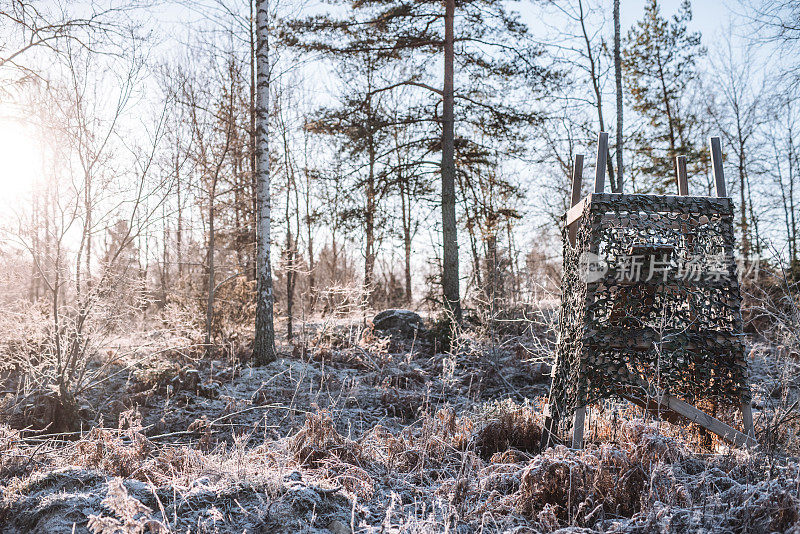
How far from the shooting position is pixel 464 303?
37.3 feet

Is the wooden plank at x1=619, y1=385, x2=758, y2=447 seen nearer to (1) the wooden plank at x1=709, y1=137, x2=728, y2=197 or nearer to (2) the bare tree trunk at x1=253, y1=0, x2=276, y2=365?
(1) the wooden plank at x1=709, y1=137, x2=728, y2=197

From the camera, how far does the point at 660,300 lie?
3.81 m

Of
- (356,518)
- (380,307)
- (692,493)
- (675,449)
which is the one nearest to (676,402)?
(675,449)

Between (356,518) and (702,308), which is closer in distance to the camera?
(356,518)

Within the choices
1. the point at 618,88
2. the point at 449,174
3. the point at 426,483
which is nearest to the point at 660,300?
the point at 426,483

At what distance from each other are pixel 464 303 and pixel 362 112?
4.94 metres

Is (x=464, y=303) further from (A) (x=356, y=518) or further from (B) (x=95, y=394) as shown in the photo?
(A) (x=356, y=518)

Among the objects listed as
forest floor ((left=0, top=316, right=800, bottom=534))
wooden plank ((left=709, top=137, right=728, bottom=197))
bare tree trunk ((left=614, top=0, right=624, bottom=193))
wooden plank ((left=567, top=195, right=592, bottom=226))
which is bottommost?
forest floor ((left=0, top=316, right=800, bottom=534))

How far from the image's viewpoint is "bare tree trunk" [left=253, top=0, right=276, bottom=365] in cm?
823

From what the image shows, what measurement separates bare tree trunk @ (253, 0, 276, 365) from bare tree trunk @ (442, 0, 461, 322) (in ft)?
13.6

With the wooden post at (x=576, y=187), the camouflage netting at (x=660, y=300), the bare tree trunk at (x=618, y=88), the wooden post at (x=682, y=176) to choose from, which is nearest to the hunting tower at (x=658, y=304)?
the camouflage netting at (x=660, y=300)

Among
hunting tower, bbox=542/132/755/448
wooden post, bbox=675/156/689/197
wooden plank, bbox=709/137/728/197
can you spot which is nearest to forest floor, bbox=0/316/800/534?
hunting tower, bbox=542/132/755/448

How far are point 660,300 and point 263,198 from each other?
6499 mm

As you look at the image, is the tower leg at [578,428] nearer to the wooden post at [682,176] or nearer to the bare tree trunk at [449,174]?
the wooden post at [682,176]
